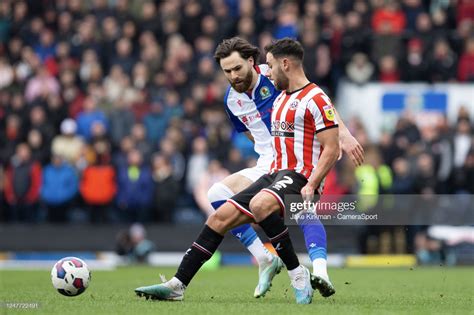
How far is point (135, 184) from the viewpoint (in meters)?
20.3

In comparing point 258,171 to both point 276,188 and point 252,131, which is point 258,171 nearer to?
point 252,131

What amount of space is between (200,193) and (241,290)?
7914mm

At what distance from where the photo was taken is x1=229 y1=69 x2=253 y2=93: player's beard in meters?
10.8

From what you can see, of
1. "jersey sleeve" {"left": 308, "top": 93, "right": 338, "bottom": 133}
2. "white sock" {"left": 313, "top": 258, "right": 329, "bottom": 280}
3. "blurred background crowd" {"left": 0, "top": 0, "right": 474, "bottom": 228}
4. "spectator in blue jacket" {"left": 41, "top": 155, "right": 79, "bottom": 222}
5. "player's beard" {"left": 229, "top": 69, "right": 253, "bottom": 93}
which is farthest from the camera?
"spectator in blue jacket" {"left": 41, "top": 155, "right": 79, "bottom": 222}

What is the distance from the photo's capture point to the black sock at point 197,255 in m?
9.82

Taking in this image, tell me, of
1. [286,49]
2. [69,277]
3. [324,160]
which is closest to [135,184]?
[69,277]

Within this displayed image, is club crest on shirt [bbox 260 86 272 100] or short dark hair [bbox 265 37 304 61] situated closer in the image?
short dark hair [bbox 265 37 304 61]

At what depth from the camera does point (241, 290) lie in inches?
471

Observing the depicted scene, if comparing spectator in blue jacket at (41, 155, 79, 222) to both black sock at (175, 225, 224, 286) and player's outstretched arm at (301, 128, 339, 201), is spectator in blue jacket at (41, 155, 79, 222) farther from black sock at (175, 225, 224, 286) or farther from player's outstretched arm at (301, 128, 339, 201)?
player's outstretched arm at (301, 128, 339, 201)

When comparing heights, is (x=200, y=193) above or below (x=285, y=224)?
below

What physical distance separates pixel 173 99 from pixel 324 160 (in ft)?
39.3

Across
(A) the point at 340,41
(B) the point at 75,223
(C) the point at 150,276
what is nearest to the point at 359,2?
(A) the point at 340,41

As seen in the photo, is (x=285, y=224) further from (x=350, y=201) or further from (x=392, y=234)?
(x=392, y=234)

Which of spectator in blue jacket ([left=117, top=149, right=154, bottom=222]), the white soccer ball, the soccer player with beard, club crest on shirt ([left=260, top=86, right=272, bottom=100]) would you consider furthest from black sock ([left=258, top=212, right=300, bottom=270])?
spectator in blue jacket ([left=117, top=149, right=154, bottom=222])
